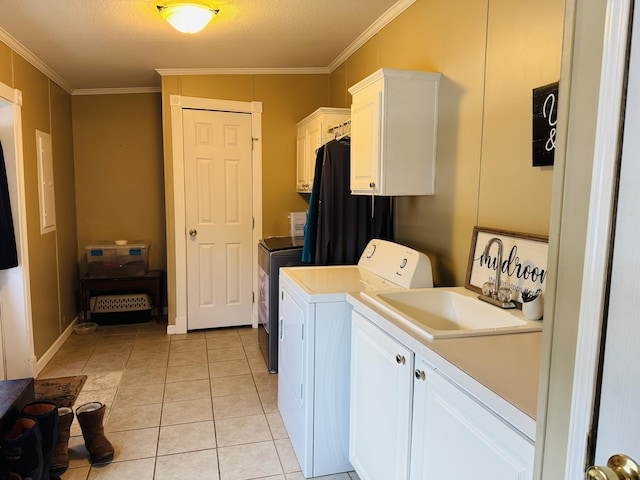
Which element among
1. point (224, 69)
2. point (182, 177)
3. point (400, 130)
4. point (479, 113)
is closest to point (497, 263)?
point (479, 113)

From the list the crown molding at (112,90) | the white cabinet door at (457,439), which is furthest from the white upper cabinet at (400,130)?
the crown molding at (112,90)

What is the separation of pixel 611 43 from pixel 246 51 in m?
3.31

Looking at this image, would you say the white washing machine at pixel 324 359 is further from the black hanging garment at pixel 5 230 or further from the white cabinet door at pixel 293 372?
the black hanging garment at pixel 5 230

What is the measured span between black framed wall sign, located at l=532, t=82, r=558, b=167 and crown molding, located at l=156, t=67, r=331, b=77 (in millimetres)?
2796

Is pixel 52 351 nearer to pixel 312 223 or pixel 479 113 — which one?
pixel 312 223

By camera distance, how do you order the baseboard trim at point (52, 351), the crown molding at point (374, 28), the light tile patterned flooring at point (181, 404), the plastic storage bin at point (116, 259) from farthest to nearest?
1. the plastic storage bin at point (116, 259)
2. the baseboard trim at point (52, 351)
3. the crown molding at point (374, 28)
4. the light tile patterned flooring at point (181, 404)

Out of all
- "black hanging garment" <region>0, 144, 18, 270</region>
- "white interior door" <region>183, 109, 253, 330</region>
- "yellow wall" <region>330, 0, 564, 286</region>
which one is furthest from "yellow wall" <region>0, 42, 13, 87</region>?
"yellow wall" <region>330, 0, 564, 286</region>

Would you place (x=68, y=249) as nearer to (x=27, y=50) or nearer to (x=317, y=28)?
(x=27, y=50)

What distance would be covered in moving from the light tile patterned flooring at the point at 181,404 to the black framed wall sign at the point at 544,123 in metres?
1.66

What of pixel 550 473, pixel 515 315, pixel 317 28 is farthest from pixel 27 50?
pixel 550 473

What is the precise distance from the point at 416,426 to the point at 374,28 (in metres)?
2.56

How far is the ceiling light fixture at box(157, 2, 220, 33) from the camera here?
2455mm

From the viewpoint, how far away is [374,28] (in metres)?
3.02

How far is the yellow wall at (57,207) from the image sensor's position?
10.7 ft
